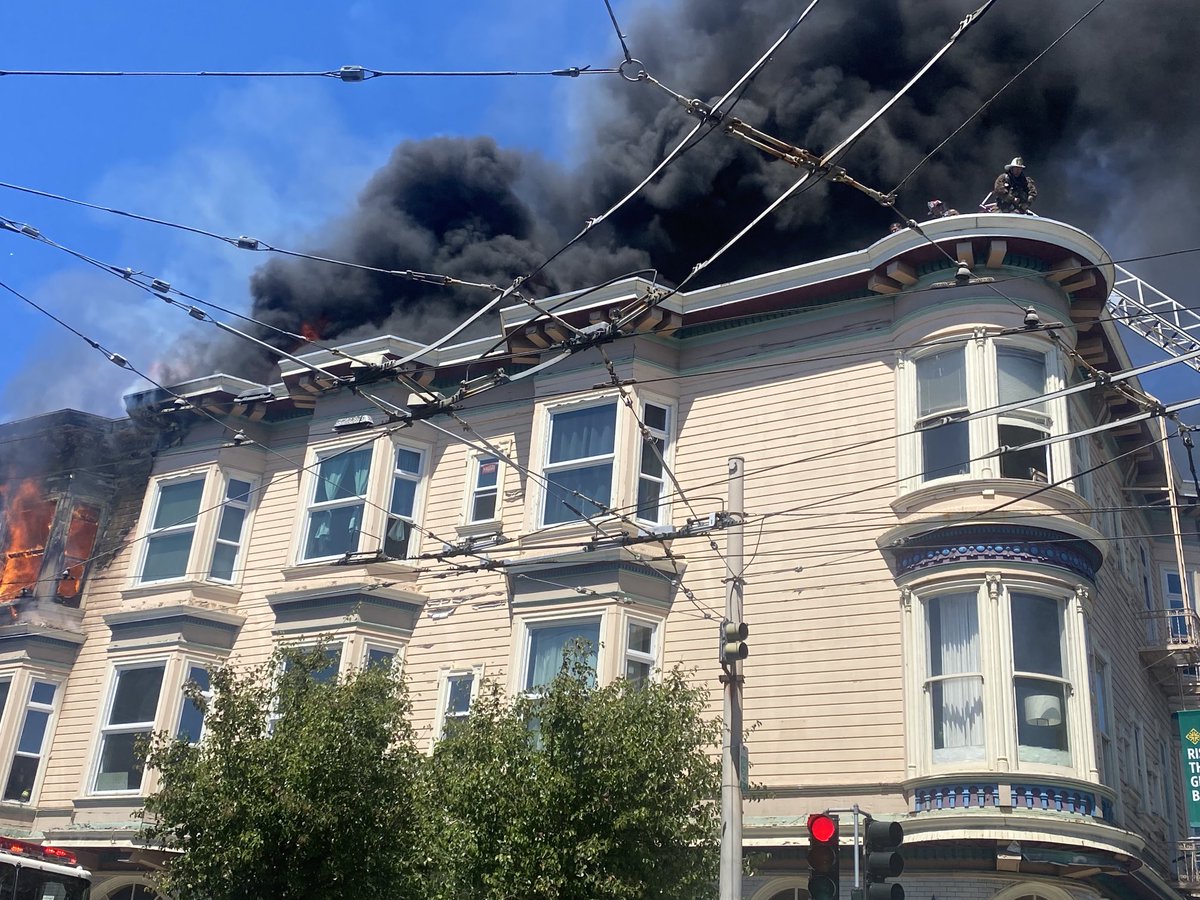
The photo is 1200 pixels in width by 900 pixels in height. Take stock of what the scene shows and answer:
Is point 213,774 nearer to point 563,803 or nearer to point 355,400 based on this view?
point 563,803

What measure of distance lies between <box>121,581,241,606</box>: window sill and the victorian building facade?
66 mm

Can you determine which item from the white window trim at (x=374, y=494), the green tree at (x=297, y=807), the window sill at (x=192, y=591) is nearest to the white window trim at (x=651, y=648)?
the green tree at (x=297, y=807)

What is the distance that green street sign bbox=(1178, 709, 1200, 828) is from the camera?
862 inches

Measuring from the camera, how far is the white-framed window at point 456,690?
76.0 ft

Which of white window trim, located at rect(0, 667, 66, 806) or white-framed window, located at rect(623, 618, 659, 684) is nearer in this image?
white-framed window, located at rect(623, 618, 659, 684)

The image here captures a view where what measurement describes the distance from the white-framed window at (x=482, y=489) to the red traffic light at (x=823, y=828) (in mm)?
12669

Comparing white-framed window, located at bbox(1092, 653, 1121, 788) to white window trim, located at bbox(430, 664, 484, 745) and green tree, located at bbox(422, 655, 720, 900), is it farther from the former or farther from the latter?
white window trim, located at bbox(430, 664, 484, 745)

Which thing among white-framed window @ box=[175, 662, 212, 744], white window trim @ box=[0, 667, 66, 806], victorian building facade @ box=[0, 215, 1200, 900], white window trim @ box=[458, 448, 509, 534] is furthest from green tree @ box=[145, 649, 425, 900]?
white window trim @ box=[0, 667, 66, 806]

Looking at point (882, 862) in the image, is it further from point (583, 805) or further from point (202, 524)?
point (202, 524)

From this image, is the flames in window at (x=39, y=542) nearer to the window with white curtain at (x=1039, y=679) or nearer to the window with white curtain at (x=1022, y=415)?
the window with white curtain at (x=1022, y=415)

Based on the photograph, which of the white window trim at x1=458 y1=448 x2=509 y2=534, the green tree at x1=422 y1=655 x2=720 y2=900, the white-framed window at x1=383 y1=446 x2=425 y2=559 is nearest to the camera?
the green tree at x1=422 y1=655 x2=720 y2=900

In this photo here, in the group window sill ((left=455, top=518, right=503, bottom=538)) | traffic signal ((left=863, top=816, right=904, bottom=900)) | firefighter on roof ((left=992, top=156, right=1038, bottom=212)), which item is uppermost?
firefighter on roof ((left=992, top=156, right=1038, bottom=212))

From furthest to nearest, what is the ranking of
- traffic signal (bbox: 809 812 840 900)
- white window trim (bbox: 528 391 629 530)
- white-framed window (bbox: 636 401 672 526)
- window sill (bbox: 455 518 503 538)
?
window sill (bbox: 455 518 503 538) < white-framed window (bbox: 636 401 672 526) < white window trim (bbox: 528 391 629 530) < traffic signal (bbox: 809 812 840 900)

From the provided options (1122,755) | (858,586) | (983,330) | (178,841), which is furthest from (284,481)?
(1122,755)
